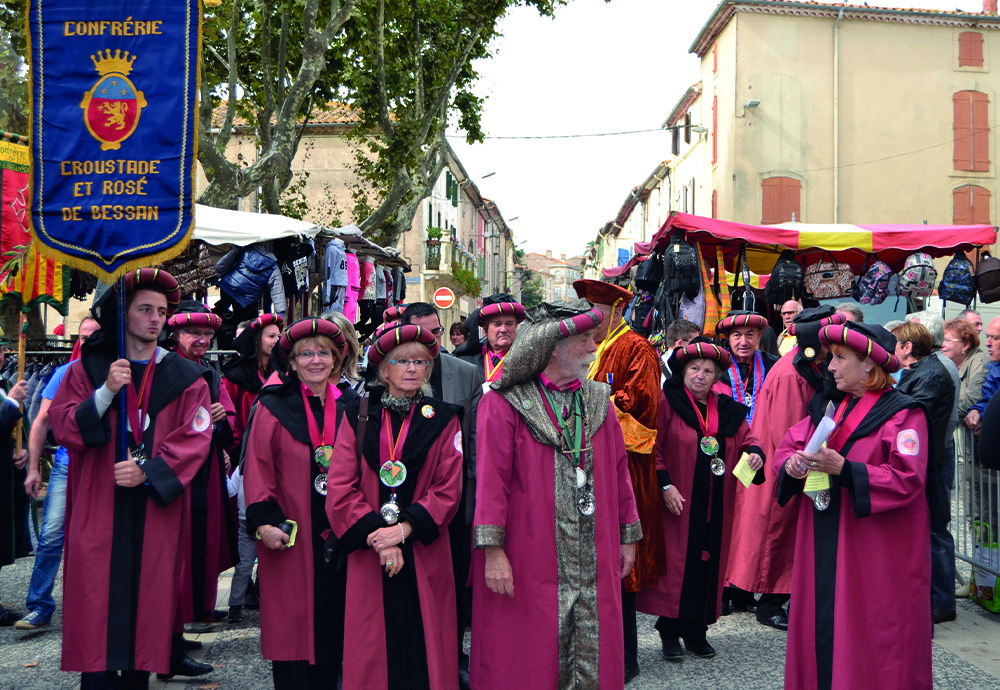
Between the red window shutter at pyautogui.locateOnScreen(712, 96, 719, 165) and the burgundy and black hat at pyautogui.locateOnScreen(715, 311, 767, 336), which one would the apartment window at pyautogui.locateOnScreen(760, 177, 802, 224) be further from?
the burgundy and black hat at pyautogui.locateOnScreen(715, 311, 767, 336)

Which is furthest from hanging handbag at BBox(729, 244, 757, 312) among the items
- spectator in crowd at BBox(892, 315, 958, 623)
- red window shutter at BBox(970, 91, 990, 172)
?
red window shutter at BBox(970, 91, 990, 172)

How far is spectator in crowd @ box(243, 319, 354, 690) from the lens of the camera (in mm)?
4289

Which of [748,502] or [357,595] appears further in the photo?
[748,502]

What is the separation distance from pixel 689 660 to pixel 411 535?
2.27 meters

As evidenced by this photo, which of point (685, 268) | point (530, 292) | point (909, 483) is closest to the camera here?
point (909, 483)

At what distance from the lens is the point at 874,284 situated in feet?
32.8

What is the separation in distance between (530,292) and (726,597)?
270 ft

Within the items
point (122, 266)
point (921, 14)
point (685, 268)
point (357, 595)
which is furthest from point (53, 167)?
point (921, 14)

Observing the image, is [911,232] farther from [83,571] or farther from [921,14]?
[921,14]

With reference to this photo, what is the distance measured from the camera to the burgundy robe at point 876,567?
12.5 ft

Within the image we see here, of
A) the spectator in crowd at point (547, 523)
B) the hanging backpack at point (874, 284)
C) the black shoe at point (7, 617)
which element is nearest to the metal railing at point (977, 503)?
the hanging backpack at point (874, 284)

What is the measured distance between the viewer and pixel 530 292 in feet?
291

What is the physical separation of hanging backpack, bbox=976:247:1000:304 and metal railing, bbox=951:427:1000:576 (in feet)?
10.3

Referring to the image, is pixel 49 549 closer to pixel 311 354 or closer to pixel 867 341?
pixel 311 354
